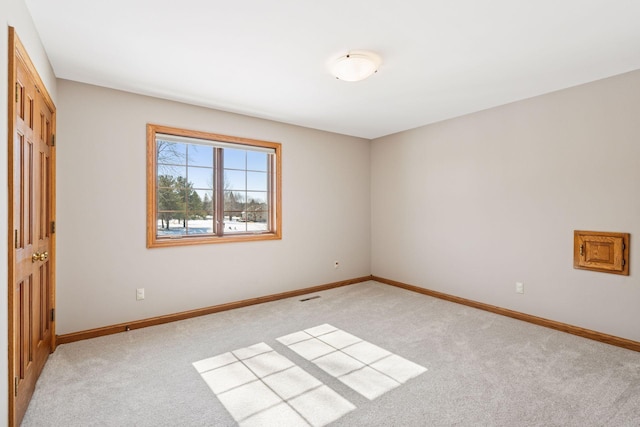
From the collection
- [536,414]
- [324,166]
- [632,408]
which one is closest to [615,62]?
[632,408]

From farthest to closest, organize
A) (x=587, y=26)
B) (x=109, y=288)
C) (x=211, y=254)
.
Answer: (x=211, y=254), (x=109, y=288), (x=587, y=26)

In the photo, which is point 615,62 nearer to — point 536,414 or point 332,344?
point 536,414

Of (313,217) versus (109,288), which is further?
(313,217)

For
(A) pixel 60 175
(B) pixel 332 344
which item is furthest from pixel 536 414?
(A) pixel 60 175

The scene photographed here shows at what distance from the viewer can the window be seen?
11.6 ft

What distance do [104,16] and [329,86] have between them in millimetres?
1829

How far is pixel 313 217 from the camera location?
4.73 metres

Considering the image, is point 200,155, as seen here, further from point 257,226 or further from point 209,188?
point 257,226

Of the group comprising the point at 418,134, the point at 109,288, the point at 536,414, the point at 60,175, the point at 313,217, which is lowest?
the point at 536,414

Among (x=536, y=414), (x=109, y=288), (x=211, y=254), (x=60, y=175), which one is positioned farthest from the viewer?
(x=211, y=254)

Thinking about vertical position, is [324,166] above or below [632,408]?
above

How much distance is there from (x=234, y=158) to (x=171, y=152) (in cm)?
74

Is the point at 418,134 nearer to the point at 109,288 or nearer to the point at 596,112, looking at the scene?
the point at 596,112

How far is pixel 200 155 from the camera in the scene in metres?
3.81
